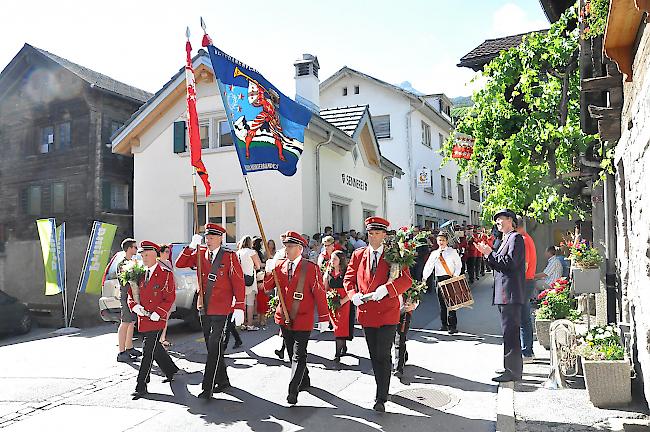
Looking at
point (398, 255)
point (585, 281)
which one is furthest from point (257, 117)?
point (585, 281)

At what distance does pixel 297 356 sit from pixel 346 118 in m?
14.8

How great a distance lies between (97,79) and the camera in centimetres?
2461

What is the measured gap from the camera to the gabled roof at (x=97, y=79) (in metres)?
23.6

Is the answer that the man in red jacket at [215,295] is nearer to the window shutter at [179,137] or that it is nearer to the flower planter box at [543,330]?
the flower planter box at [543,330]

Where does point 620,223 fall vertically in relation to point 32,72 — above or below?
below

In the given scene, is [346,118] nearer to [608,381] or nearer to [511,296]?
[511,296]

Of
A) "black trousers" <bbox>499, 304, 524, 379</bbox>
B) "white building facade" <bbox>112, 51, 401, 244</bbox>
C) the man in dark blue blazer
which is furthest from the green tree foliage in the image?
"white building facade" <bbox>112, 51, 401, 244</bbox>

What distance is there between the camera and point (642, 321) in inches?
207

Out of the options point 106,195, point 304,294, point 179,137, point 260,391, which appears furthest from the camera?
point 106,195

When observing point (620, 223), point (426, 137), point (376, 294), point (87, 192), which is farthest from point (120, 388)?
point (426, 137)

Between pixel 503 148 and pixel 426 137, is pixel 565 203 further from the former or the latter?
pixel 426 137

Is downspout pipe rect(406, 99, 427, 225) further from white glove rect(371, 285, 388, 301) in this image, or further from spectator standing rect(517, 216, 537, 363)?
white glove rect(371, 285, 388, 301)

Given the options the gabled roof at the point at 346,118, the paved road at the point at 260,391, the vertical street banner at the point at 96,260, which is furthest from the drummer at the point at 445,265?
the gabled roof at the point at 346,118

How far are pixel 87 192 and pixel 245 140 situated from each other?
1563 cm
